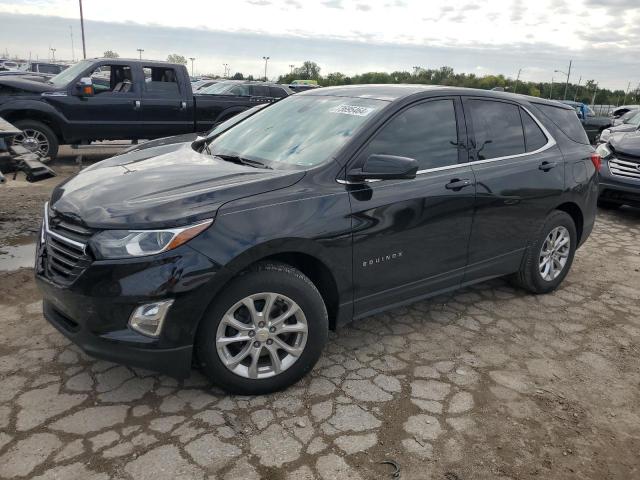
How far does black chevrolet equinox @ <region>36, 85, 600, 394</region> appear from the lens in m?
2.66

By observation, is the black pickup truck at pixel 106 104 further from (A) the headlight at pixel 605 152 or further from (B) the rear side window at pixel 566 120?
(B) the rear side window at pixel 566 120

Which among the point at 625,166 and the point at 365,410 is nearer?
the point at 365,410

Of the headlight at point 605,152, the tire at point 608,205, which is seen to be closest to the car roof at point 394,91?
the headlight at point 605,152

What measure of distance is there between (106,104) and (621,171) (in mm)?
8582

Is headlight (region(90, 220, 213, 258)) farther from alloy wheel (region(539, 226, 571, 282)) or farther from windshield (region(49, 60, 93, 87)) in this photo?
windshield (region(49, 60, 93, 87))

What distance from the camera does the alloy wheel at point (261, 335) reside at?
2.86 metres

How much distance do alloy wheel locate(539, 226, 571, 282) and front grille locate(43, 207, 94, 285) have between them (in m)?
3.59

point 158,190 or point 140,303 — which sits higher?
point 158,190

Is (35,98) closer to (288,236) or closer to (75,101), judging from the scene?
(75,101)

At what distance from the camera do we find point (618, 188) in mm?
7852

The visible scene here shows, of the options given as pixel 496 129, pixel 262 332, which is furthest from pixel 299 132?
pixel 496 129

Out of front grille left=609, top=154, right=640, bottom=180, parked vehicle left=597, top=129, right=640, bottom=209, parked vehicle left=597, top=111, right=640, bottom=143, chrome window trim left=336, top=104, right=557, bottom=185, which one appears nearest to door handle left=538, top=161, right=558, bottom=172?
chrome window trim left=336, top=104, right=557, bottom=185

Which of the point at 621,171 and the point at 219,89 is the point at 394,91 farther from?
the point at 219,89

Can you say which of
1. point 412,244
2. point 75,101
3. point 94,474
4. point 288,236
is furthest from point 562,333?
point 75,101
